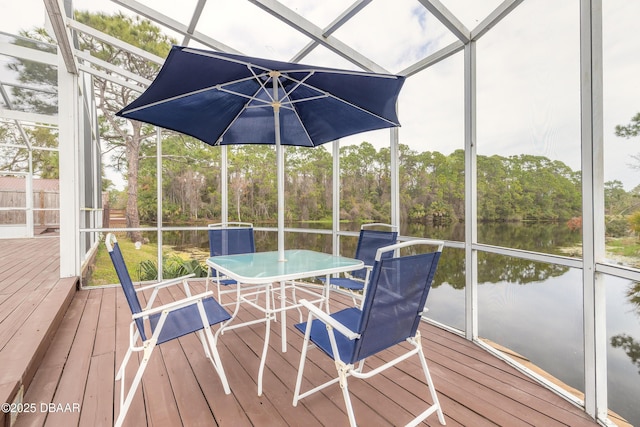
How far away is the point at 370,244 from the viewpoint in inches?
136

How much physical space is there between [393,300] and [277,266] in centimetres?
115

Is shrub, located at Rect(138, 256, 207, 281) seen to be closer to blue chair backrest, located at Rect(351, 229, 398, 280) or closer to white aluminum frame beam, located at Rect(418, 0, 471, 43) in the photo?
blue chair backrest, located at Rect(351, 229, 398, 280)

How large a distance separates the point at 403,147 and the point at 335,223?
62.3 inches

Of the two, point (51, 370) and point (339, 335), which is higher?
point (339, 335)

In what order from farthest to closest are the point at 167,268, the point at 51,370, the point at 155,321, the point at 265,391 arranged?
the point at 167,268 → the point at 51,370 → the point at 155,321 → the point at 265,391

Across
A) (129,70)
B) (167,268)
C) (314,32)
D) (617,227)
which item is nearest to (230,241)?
(167,268)

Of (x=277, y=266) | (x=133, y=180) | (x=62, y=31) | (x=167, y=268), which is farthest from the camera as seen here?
(x=167, y=268)

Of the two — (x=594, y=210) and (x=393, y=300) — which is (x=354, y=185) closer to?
(x=594, y=210)

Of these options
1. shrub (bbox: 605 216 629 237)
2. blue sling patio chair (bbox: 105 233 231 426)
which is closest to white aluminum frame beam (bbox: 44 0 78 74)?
blue sling patio chair (bbox: 105 233 231 426)

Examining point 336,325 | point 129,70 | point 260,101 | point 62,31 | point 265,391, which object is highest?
point 129,70

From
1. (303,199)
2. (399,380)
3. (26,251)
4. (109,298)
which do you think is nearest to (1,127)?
(26,251)

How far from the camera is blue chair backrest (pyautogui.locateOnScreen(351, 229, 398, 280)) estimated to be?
3308 millimetres

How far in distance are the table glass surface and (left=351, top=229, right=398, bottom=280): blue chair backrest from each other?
61 centimetres

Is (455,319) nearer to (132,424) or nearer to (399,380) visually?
(399,380)
